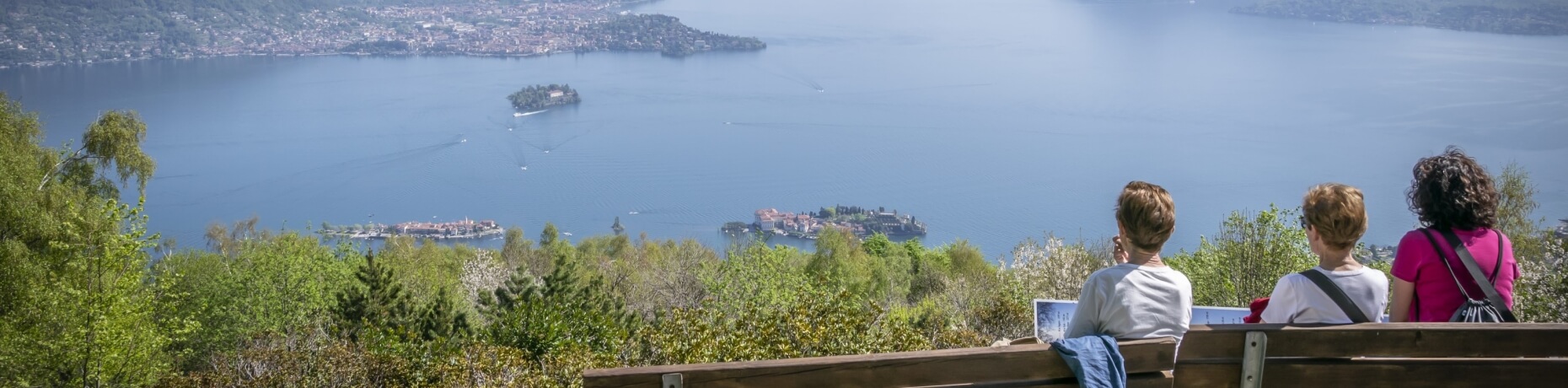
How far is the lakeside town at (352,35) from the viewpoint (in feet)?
374

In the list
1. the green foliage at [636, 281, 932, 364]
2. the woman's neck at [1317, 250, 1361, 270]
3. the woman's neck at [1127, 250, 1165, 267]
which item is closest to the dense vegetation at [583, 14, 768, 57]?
the green foliage at [636, 281, 932, 364]

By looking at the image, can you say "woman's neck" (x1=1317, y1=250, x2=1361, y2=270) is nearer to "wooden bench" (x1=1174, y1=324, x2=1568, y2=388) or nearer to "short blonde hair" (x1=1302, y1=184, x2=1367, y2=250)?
"short blonde hair" (x1=1302, y1=184, x2=1367, y2=250)

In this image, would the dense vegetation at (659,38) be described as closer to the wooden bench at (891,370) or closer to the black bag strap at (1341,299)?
the black bag strap at (1341,299)

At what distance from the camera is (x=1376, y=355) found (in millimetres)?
2672

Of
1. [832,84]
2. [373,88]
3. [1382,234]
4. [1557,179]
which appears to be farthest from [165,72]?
[1557,179]

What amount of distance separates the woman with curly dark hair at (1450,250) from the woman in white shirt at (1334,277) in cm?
28

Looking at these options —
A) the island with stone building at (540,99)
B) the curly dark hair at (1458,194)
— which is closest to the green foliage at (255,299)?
the curly dark hair at (1458,194)

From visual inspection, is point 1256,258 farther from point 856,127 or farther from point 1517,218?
point 856,127

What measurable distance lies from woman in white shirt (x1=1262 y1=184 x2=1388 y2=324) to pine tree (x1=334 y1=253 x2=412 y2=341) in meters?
17.7

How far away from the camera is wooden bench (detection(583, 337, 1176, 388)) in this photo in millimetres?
2248

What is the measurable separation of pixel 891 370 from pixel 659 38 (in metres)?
125

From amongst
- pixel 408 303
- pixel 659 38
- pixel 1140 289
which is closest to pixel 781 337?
pixel 1140 289

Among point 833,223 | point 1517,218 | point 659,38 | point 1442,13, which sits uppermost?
point 1442,13

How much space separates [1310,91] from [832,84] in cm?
4262
